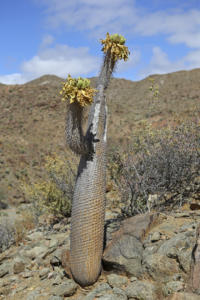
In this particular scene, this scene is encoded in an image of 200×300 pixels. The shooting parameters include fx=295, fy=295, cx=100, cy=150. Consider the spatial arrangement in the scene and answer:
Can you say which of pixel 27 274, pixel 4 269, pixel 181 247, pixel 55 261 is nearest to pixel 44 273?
pixel 55 261

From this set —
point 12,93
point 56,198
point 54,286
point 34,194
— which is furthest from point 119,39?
point 12,93

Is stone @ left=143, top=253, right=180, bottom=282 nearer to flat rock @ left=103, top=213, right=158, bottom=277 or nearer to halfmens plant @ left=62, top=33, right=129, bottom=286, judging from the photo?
flat rock @ left=103, top=213, right=158, bottom=277

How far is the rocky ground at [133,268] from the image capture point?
3.34 metres

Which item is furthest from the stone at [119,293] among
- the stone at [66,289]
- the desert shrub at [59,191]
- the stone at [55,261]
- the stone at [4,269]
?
the desert shrub at [59,191]

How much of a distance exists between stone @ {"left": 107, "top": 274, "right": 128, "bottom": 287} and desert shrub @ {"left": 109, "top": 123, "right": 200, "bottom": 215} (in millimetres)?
1616

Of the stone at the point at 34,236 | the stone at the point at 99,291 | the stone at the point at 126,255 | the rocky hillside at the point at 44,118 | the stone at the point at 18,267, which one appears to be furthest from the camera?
the rocky hillside at the point at 44,118

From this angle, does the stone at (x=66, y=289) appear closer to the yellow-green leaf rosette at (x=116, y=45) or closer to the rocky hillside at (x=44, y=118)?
the yellow-green leaf rosette at (x=116, y=45)

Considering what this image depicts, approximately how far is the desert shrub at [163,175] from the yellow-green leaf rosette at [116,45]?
2.09m

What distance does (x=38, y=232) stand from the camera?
23.3 ft

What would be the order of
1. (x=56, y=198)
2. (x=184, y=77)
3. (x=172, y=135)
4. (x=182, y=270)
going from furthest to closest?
(x=184, y=77) < (x=56, y=198) < (x=172, y=135) < (x=182, y=270)

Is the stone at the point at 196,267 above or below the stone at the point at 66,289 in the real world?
above

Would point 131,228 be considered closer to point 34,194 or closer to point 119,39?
point 119,39

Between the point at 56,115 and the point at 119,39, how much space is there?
99.8 ft

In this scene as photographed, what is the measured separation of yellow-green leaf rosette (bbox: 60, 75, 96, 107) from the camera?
358 cm
